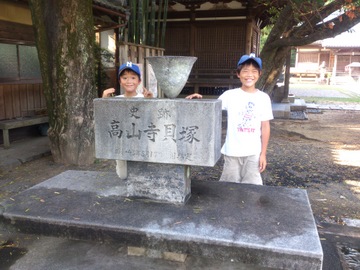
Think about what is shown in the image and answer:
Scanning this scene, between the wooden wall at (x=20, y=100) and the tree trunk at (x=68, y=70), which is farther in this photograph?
the wooden wall at (x=20, y=100)

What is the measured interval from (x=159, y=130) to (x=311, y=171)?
4.16m

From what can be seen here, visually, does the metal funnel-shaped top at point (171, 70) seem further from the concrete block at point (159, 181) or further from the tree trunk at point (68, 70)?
the tree trunk at point (68, 70)

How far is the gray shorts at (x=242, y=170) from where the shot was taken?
11.3ft

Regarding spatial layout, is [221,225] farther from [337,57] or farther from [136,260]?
[337,57]

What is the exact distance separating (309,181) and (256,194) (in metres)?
2.70

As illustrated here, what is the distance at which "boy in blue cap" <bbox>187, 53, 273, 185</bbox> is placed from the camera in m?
3.21

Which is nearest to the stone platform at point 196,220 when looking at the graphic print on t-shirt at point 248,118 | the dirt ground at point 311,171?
the graphic print on t-shirt at point 248,118

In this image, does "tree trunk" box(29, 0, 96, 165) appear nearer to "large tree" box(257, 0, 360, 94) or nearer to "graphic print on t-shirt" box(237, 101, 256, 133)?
"graphic print on t-shirt" box(237, 101, 256, 133)

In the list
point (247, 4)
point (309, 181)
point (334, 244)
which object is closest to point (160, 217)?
point (334, 244)

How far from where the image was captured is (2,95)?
730 cm

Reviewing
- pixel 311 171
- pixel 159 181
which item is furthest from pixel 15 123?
pixel 311 171

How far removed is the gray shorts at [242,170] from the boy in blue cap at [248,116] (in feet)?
0.04

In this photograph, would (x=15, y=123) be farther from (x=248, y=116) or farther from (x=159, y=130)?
(x=248, y=116)

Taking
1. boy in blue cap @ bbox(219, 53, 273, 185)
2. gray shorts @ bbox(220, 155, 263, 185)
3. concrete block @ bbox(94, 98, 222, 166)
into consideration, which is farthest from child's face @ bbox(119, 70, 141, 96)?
gray shorts @ bbox(220, 155, 263, 185)
